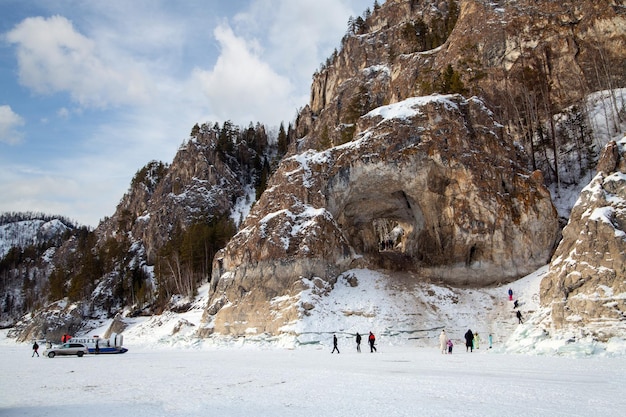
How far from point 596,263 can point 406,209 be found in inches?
892

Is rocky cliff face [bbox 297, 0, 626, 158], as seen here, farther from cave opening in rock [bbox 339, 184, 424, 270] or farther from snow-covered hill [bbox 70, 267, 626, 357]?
snow-covered hill [bbox 70, 267, 626, 357]

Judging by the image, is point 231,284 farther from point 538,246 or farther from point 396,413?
point 396,413

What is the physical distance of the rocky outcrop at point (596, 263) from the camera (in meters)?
20.4

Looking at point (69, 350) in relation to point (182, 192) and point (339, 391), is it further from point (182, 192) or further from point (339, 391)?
point (182, 192)

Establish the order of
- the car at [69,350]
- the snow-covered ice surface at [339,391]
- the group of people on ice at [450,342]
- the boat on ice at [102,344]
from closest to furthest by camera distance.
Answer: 1. the snow-covered ice surface at [339,391]
2. the group of people on ice at [450,342]
3. the car at [69,350]
4. the boat on ice at [102,344]

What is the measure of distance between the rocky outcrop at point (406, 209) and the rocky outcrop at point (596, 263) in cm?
1235

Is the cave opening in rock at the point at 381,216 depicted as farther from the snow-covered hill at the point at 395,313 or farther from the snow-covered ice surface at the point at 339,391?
the snow-covered ice surface at the point at 339,391

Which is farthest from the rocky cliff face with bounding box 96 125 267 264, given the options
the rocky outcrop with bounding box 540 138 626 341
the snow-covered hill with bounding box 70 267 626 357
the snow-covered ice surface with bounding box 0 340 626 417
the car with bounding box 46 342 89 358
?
the snow-covered ice surface with bounding box 0 340 626 417

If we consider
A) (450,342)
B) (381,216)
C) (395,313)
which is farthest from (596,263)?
(381,216)

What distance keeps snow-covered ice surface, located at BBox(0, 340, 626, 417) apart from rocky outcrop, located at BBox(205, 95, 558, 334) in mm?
18194

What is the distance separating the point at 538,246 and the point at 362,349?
18.2 meters

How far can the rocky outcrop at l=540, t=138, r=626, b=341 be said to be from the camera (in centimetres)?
2038

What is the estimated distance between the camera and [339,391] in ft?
35.7

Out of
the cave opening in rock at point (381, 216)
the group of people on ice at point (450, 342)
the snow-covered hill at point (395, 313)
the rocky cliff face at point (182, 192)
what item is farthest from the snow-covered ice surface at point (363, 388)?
the rocky cliff face at point (182, 192)
